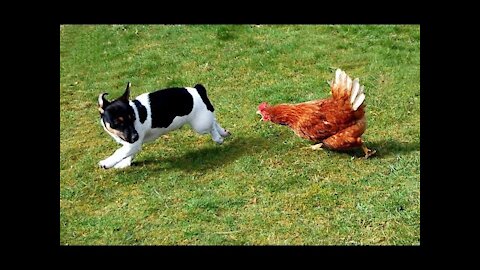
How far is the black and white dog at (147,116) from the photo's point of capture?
5.93 m

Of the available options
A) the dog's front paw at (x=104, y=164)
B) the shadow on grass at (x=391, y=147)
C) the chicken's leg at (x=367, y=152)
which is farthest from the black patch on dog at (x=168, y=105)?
the shadow on grass at (x=391, y=147)

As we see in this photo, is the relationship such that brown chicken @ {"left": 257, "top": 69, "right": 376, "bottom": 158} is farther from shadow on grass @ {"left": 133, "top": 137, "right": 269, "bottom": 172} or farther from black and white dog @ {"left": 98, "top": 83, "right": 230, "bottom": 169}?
black and white dog @ {"left": 98, "top": 83, "right": 230, "bottom": 169}

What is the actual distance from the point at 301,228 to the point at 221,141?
2.01 meters

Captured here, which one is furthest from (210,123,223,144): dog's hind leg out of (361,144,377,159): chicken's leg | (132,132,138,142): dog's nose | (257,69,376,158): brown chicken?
(361,144,377,159): chicken's leg

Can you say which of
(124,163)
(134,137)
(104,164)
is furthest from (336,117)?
(104,164)

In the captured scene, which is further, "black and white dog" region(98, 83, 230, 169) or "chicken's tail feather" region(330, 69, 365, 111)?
"chicken's tail feather" region(330, 69, 365, 111)

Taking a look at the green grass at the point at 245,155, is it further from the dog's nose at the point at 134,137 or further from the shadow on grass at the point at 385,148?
the dog's nose at the point at 134,137

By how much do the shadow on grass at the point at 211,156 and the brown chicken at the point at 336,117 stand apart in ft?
1.93

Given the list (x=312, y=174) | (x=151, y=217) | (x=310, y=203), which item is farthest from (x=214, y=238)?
(x=312, y=174)

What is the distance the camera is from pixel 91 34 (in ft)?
36.4

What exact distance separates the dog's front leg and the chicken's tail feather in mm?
2310

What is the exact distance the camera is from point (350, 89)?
247 inches

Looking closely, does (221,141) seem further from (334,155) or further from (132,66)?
(132,66)

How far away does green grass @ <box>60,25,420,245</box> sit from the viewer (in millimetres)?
5574
